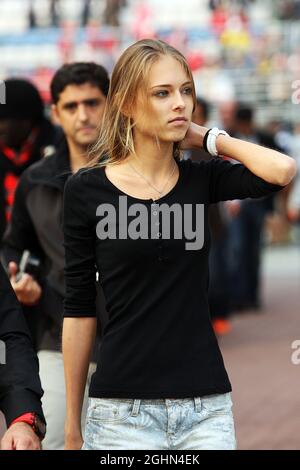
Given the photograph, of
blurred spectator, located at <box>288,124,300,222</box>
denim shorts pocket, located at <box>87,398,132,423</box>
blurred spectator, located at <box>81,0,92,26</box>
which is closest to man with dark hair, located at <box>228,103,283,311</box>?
blurred spectator, located at <box>288,124,300,222</box>

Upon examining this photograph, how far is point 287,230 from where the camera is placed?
20016 millimetres

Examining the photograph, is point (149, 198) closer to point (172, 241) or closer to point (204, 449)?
point (172, 241)

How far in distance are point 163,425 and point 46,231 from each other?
1.65m

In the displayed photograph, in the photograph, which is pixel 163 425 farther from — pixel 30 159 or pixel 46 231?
pixel 30 159

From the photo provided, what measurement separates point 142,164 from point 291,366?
6.00 metres

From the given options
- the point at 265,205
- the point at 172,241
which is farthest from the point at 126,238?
the point at 265,205

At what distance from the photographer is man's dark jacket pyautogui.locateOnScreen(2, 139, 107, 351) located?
4.87 metres

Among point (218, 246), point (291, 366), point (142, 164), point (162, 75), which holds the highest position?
point (162, 75)

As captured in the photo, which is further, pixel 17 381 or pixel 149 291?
pixel 149 291

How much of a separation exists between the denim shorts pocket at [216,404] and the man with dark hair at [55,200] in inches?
48.2

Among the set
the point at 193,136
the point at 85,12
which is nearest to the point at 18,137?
the point at 193,136

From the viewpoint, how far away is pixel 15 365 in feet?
11.0

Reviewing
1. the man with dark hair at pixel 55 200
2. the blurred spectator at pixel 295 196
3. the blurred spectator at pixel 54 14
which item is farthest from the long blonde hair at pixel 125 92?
the blurred spectator at pixel 54 14
